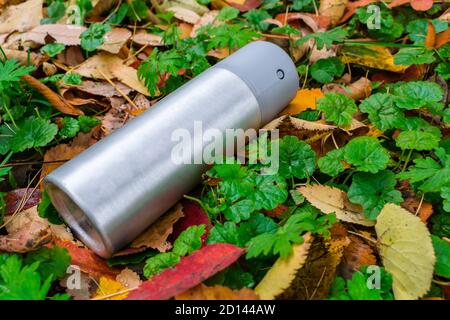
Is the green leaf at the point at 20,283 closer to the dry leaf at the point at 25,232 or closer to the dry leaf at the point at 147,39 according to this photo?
the dry leaf at the point at 25,232

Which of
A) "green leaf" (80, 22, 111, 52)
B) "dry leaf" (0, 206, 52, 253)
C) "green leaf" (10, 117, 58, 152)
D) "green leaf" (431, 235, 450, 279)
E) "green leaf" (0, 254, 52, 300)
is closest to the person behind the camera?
"green leaf" (0, 254, 52, 300)

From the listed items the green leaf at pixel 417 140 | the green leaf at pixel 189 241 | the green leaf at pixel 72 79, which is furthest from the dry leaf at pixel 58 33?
the green leaf at pixel 417 140

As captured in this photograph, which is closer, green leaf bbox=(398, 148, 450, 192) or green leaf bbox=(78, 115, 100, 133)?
green leaf bbox=(398, 148, 450, 192)

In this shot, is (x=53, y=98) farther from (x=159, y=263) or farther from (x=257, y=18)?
(x=257, y=18)

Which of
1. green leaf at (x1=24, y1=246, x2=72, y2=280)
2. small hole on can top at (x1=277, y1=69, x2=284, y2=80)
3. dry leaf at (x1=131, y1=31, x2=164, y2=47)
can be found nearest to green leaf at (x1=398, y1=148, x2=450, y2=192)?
small hole on can top at (x1=277, y1=69, x2=284, y2=80)

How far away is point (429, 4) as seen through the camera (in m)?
2.08

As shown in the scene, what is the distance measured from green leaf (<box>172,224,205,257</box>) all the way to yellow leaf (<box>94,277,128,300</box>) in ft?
0.56

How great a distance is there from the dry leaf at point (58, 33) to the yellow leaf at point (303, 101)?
912mm

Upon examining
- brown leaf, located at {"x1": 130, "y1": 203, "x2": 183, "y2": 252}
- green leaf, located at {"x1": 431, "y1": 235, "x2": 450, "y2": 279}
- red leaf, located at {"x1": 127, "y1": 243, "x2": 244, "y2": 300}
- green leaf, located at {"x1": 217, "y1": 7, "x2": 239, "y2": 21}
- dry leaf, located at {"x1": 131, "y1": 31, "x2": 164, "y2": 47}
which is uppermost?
green leaf, located at {"x1": 217, "y1": 7, "x2": 239, "y2": 21}

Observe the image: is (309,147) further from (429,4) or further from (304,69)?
(429,4)

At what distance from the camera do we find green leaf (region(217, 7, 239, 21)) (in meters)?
2.19

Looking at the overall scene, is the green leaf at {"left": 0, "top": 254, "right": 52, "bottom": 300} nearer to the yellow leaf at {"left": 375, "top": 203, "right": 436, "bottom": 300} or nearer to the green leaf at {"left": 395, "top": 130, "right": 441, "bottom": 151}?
the yellow leaf at {"left": 375, "top": 203, "right": 436, "bottom": 300}
